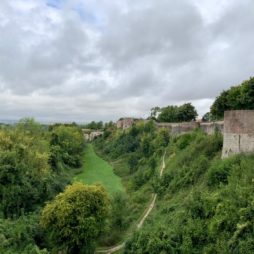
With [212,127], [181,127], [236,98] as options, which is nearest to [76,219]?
[212,127]

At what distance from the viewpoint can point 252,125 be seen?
21.4 m

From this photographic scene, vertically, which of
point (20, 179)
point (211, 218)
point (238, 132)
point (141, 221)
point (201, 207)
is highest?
point (238, 132)

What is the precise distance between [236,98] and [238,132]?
33.9 ft

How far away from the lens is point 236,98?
104 feet

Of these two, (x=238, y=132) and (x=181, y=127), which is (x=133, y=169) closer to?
(x=181, y=127)

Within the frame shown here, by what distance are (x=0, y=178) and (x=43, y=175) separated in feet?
14.4

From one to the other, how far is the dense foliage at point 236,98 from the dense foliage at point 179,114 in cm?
1614

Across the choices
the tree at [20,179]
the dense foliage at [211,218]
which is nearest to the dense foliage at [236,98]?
the dense foliage at [211,218]

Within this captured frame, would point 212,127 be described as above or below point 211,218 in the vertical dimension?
above

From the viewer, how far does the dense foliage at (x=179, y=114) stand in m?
51.7

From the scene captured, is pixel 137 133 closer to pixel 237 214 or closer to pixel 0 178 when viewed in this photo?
pixel 0 178

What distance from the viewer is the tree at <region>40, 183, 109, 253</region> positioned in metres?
18.4

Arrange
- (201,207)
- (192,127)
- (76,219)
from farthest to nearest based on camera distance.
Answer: (192,127), (76,219), (201,207)

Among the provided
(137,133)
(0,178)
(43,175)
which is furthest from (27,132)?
(137,133)
